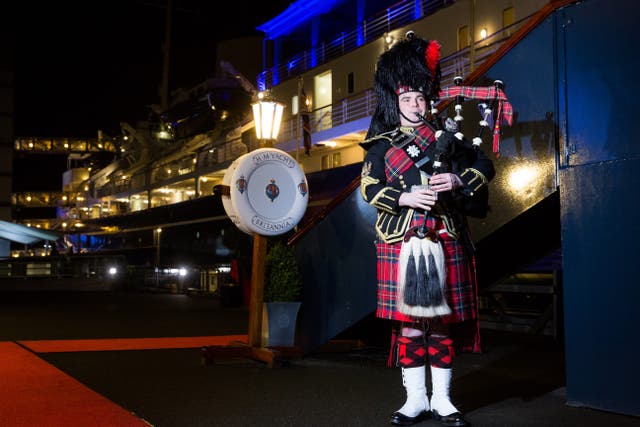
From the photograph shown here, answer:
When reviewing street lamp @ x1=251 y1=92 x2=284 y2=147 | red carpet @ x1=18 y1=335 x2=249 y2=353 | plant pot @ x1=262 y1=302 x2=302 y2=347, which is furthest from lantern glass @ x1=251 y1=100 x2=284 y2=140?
red carpet @ x1=18 y1=335 x2=249 y2=353

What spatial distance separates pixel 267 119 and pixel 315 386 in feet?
10.2

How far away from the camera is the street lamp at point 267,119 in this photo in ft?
25.0

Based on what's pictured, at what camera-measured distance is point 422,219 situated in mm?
4188

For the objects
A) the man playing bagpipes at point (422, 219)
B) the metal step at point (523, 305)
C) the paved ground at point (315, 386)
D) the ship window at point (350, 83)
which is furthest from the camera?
the ship window at point (350, 83)

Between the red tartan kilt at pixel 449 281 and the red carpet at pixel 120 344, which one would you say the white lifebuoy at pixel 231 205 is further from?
the red tartan kilt at pixel 449 281

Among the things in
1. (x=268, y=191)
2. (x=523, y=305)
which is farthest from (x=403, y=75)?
(x=523, y=305)

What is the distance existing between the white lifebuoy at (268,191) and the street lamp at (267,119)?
0.47 m

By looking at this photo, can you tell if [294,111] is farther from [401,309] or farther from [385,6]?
[401,309]

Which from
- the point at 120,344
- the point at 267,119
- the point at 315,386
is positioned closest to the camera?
the point at 315,386

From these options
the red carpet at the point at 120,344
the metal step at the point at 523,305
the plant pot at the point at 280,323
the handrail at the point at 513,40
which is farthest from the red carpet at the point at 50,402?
the metal step at the point at 523,305

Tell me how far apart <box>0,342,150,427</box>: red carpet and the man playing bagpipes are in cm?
174

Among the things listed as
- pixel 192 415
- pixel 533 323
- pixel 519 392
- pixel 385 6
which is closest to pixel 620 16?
pixel 519 392

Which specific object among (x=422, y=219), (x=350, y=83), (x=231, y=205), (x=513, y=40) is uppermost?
(x=350, y=83)

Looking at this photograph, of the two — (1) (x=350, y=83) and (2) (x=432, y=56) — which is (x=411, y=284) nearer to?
(2) (x=432, y=56)
